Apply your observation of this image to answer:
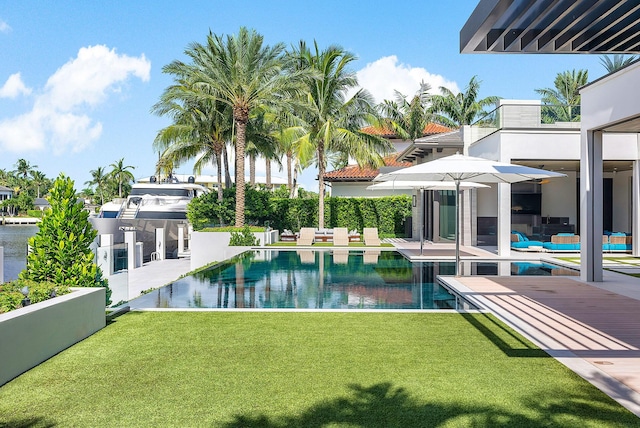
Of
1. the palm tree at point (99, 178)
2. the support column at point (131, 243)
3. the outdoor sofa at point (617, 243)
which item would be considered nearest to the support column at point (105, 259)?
the support column at point (131, 243)

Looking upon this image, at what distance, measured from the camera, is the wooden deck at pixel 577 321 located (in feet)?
17.0

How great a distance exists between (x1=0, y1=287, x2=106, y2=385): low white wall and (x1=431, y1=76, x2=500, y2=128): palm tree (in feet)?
130

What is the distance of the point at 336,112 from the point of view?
85.8ft

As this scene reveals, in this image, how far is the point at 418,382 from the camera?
496 cm

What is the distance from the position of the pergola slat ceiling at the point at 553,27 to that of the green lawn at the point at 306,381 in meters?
3.54

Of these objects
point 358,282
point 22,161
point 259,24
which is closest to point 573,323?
point 358,282

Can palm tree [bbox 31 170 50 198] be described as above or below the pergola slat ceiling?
above

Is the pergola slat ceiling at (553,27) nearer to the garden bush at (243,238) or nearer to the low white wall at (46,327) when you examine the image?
the low white wall at (46,327)

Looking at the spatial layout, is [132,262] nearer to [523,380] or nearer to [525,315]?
[525,315]

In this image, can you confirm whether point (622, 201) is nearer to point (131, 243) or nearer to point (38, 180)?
point (131, 243)

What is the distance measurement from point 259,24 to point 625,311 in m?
19.0

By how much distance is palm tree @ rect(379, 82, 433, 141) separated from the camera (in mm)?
40250

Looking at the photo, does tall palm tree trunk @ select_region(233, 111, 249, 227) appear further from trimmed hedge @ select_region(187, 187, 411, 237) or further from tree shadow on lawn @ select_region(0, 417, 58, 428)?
tree shadow on lawn @ select_region(0, 417, 58, 428)

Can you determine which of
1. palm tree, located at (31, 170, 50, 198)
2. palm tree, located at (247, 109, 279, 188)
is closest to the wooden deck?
palm tree, located at (247, 109, 279, 188)
